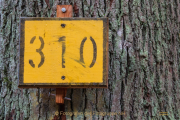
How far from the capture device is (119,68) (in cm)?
138

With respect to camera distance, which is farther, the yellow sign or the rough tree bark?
the rough tree bark

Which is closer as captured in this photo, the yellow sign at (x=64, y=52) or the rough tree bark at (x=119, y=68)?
the yellow sign at (x=64, y=52)

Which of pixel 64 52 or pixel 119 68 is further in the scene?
pixel 119 68

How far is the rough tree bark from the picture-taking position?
1.35 meters

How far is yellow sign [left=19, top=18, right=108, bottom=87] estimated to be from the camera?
120 cm

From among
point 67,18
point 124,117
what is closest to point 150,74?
point 124,117

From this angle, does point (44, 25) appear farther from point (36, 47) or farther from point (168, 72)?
point (168, 72)

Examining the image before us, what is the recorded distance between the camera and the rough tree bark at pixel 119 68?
1354mm

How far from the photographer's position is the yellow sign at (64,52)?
120 centimetres

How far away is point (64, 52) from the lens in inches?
47.6

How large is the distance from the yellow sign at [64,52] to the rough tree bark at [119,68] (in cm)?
19

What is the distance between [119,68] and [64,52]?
1.34 ft

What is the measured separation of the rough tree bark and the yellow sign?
0.19 m

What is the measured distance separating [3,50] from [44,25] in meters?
0.40
